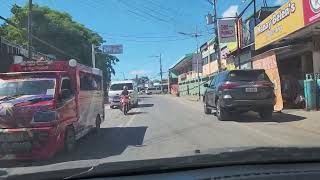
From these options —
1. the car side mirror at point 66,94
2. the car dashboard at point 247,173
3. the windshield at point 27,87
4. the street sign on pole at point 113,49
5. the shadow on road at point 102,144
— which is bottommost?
the shadow on road at point 102,144

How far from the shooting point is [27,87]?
530 inches

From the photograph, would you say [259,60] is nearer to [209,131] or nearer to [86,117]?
[209,131]

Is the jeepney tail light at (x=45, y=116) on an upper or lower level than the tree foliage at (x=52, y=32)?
lower

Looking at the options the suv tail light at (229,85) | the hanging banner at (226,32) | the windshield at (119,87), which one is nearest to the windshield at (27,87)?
the suv tail light at (229,85)

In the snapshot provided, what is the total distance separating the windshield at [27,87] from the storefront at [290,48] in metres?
10.3

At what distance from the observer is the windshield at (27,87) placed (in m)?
13.3

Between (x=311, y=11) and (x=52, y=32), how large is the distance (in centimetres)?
4281

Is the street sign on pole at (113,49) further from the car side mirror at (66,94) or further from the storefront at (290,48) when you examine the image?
the car side mirror at (66,94)

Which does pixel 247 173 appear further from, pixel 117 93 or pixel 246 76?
pixel 117 93

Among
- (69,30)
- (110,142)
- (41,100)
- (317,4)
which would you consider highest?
(69,30)


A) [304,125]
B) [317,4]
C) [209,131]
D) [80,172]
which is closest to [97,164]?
[80,172]

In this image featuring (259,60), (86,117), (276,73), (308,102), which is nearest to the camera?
(86,117)

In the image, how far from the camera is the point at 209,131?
1803 centimetres

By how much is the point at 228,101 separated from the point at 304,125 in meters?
3.02
